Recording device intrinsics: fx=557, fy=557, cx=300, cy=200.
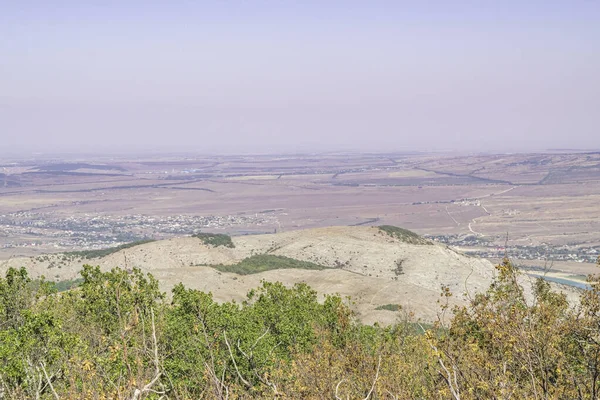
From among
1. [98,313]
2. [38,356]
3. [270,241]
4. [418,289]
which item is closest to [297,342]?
[98,313]

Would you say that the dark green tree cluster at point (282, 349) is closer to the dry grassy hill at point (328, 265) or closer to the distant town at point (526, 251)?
the dry grassy hill at point (328, 265)

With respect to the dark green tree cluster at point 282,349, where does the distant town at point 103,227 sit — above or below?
below

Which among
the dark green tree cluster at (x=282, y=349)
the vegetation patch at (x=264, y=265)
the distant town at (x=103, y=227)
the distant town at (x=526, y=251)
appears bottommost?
the distant town at (x=103, y=227)

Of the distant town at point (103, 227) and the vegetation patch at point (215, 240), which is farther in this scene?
the distant town at point (103, 227)

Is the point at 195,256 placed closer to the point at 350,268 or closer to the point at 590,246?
the point at 350,268

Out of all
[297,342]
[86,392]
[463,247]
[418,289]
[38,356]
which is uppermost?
[86,392]

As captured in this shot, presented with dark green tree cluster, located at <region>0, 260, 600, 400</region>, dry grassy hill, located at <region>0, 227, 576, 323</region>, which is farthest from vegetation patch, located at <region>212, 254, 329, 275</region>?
dark green tree cluster, located at <region>0, 260, 600, 400</region>

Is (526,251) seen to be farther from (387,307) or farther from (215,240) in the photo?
(387,307)

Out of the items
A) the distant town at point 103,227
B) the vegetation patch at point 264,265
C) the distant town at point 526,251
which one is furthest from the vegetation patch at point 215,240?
the distant town at point 526,251
